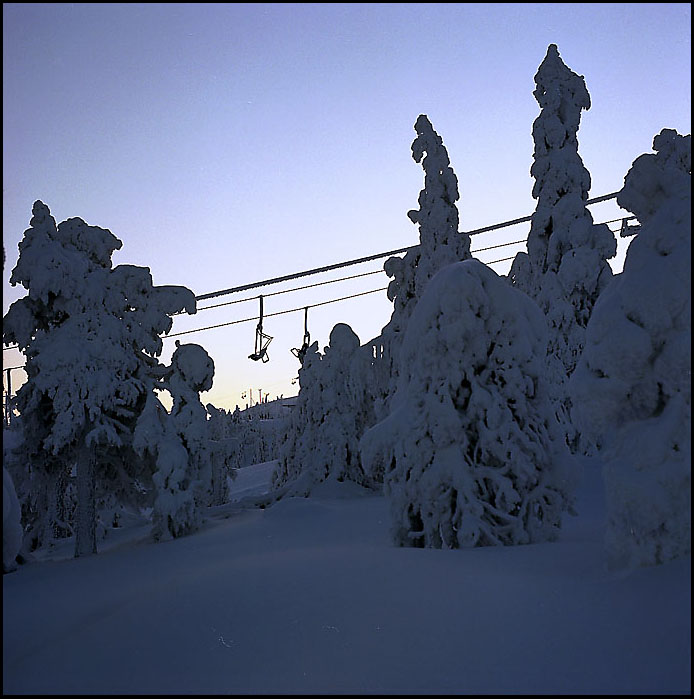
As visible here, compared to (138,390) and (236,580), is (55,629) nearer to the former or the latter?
(236,580)

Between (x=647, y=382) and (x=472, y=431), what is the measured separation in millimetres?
3823

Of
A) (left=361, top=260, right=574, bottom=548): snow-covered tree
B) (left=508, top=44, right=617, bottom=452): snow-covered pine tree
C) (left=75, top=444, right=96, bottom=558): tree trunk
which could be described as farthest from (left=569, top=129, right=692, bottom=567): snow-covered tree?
(left=508, top=44, right=617, bottom=452): snow-covered pine tree

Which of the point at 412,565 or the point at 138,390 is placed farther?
the point at 138,390

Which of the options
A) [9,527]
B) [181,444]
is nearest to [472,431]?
[9,527]

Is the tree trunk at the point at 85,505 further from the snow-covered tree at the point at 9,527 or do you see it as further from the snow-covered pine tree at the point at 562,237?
the snow-covered pine tree at the point at 562,237

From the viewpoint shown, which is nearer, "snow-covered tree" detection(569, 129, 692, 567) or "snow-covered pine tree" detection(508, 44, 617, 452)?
"snow-covered tree" detection(569, 129, 692, 567)

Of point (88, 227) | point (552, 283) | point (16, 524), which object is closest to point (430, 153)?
point (552, 283)

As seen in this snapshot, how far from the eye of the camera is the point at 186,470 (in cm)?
1475

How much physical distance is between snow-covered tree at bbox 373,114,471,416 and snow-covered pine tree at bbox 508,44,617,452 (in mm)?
3009

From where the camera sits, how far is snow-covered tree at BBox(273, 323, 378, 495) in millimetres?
19172

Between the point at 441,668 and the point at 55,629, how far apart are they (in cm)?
299

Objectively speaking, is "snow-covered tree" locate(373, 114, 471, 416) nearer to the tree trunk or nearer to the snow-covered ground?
the tree trunk

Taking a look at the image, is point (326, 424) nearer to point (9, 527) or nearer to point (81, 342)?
point (81, 342)

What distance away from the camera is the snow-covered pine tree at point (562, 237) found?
19.6 meters
